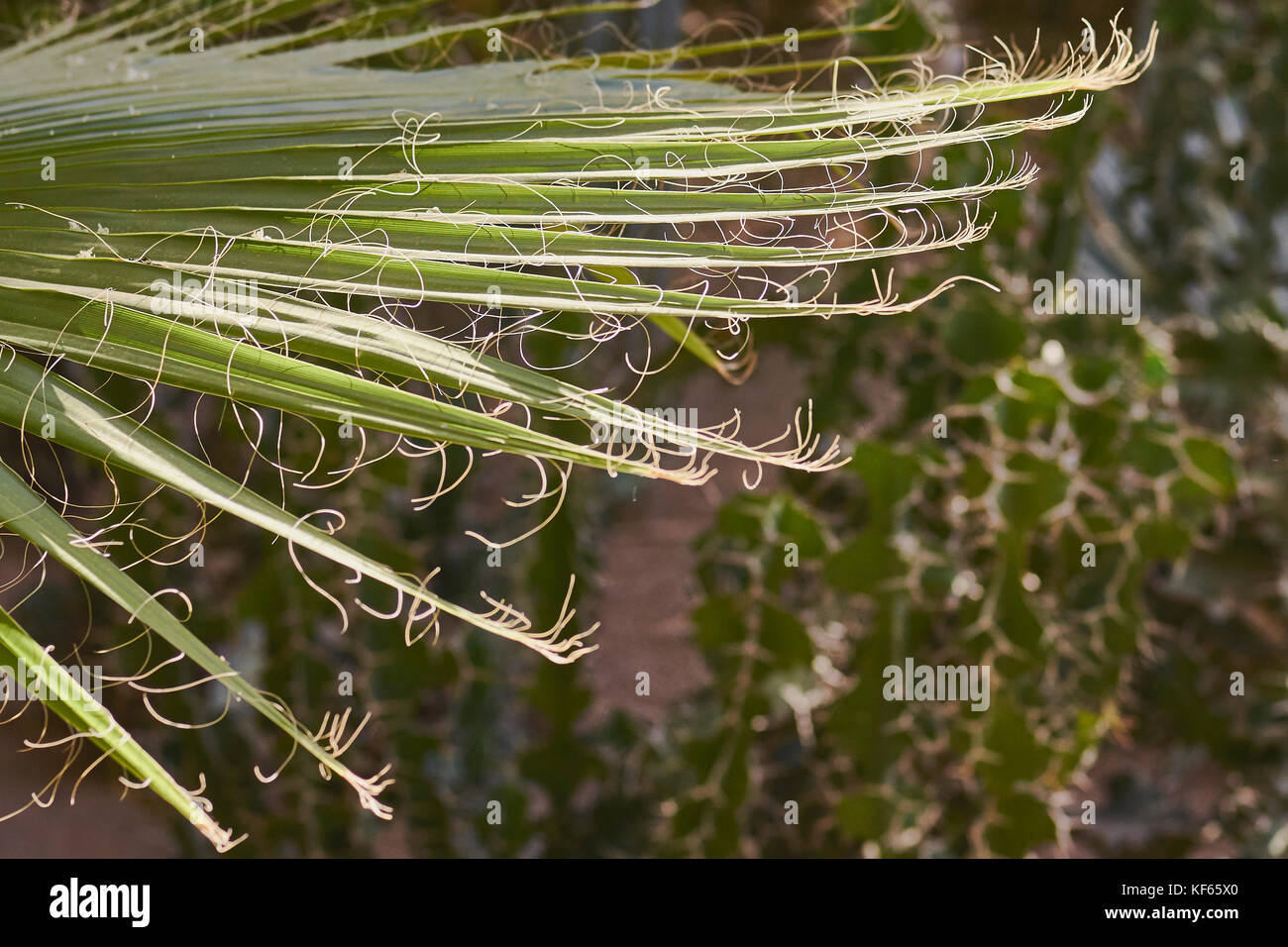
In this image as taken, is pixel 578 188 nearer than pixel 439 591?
Yes

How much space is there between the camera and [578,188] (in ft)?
1.66

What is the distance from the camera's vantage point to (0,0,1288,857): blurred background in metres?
1.42

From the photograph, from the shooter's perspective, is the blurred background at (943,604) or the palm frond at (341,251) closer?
the palm frond at (341,251)

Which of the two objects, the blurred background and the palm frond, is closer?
the palm frond

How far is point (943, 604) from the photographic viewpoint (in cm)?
149

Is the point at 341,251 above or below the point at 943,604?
above

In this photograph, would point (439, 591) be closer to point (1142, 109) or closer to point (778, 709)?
point (778, 709)

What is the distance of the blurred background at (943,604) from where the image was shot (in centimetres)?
142

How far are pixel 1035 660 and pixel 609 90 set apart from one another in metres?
1.04

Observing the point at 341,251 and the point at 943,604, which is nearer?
the point at 341,251
